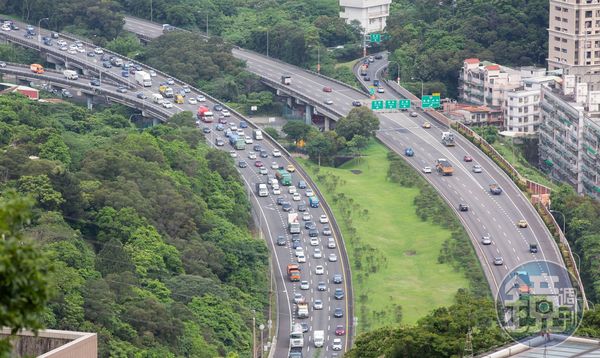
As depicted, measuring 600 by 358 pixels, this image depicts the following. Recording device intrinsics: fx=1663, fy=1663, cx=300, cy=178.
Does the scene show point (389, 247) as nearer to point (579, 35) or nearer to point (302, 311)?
point (302, 311)

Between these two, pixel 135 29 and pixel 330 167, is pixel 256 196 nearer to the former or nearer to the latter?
pixel 330 167

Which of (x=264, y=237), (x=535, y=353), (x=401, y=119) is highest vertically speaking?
(x=401, y=119)

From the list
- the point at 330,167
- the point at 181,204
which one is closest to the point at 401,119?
the point at 330,167

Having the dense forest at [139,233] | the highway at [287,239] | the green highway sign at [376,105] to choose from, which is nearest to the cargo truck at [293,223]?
the highway at [287,239]

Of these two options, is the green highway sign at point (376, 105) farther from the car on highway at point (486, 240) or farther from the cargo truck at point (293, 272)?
the cargo truck at point (293, 272)

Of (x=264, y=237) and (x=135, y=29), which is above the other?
(x=135, y=29)

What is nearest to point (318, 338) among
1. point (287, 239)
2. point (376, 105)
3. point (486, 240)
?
point (287, 239)

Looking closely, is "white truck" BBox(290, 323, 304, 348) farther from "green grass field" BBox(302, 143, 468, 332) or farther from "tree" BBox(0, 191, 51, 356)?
"tree" BBox(0, 191, 51, 356)
